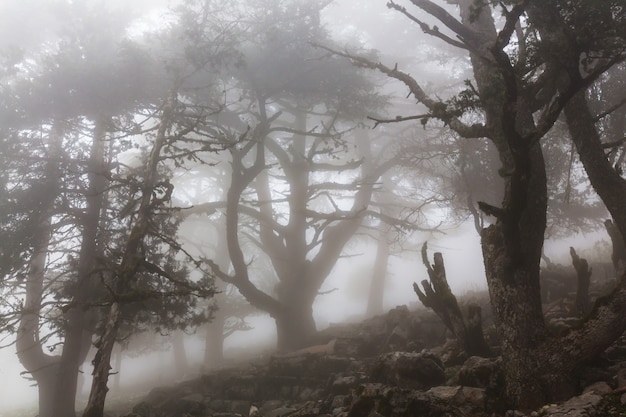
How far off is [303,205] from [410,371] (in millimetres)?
8603

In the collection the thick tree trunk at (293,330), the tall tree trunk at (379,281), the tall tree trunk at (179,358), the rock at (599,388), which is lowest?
the tall tree trunk at (179,358)

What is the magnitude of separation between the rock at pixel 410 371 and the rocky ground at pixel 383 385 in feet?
0.05

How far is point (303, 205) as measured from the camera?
14891 millimetres

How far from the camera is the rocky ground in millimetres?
5086

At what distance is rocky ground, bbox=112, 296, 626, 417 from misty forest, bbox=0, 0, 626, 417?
1.6 inches

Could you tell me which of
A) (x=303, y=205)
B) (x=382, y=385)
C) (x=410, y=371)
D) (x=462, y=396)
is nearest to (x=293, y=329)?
A: (x=303, y=205)

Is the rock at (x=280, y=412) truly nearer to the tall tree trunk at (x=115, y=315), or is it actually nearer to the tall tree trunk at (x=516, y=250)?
the tall tree trunk at (x=115, y=315)

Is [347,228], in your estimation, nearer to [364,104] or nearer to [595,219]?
[364,104]

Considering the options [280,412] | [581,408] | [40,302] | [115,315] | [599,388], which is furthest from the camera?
[40,302]

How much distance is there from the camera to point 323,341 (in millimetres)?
13633

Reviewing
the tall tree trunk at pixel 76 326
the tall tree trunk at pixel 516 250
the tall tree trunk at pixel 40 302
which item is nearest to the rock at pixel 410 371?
the tall tree trunk at pixel 516 250

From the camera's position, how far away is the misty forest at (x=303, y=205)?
538 centimetres

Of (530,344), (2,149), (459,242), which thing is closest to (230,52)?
(2,149)

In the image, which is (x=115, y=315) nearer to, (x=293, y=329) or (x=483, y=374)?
(x=483, y=374)
